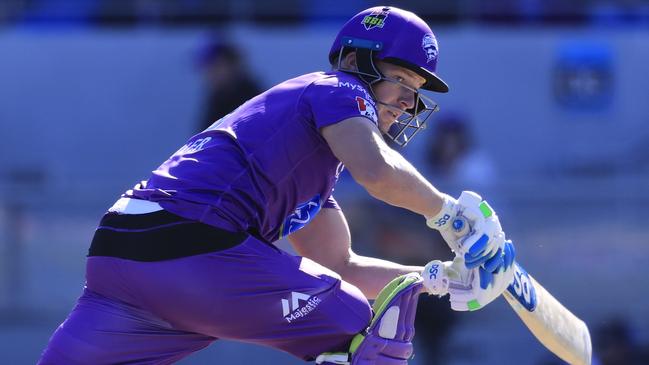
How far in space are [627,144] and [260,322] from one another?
24.1ft

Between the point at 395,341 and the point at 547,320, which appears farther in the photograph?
the point at 547,320

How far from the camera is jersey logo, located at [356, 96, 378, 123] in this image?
3.59 metres

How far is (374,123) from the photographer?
11.8ft

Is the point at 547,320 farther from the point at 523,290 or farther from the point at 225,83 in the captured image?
the point at 225,83

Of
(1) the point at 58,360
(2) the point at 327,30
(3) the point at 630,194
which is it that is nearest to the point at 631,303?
(3) the point at 630,194

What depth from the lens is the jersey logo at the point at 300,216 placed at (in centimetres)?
388

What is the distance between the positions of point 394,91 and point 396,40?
18 cm

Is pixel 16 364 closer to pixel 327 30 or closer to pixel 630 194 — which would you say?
pixel 630 194

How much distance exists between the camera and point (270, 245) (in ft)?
12.1

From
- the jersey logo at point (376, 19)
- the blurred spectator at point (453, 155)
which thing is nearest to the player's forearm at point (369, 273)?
the jersey logo at point (376, 19)

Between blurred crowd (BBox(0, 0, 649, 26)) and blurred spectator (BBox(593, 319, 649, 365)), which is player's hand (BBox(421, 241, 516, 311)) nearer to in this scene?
blurred spectator (BBox(593, 319, 649, 365))

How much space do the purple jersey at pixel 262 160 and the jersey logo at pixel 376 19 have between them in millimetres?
221

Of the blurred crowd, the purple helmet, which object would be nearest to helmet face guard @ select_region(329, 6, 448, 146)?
the purple helmet

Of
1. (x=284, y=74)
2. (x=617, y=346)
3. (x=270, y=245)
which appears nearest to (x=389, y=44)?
(x=270, y=245)
